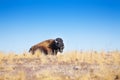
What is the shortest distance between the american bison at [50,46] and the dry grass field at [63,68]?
14.0 ft

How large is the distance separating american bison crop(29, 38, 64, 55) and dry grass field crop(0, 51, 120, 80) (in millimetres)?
4266

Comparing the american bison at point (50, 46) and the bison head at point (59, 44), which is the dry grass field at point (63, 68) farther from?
the bison head at point (59, 44)

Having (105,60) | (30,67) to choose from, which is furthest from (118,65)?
(30,67)

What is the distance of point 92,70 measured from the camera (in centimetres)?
1316

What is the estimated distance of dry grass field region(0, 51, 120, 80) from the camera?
472 inches

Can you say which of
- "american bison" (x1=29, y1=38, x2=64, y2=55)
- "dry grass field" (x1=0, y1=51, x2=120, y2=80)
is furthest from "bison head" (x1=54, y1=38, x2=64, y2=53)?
"dry grass field" (x1=0, y1=51, x2=120, y2=80)

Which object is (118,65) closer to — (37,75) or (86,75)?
(86,75)

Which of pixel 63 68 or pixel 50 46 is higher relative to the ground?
pixel 50 46

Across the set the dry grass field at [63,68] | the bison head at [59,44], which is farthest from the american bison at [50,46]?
the dry grass field at [63,68]

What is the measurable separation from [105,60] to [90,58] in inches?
36.4

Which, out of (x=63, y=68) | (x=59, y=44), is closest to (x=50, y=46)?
(x=59, y=44)

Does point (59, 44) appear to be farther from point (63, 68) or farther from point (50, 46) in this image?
point (63, 68)

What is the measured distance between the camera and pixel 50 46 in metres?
22.0

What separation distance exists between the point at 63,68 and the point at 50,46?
821 cm
